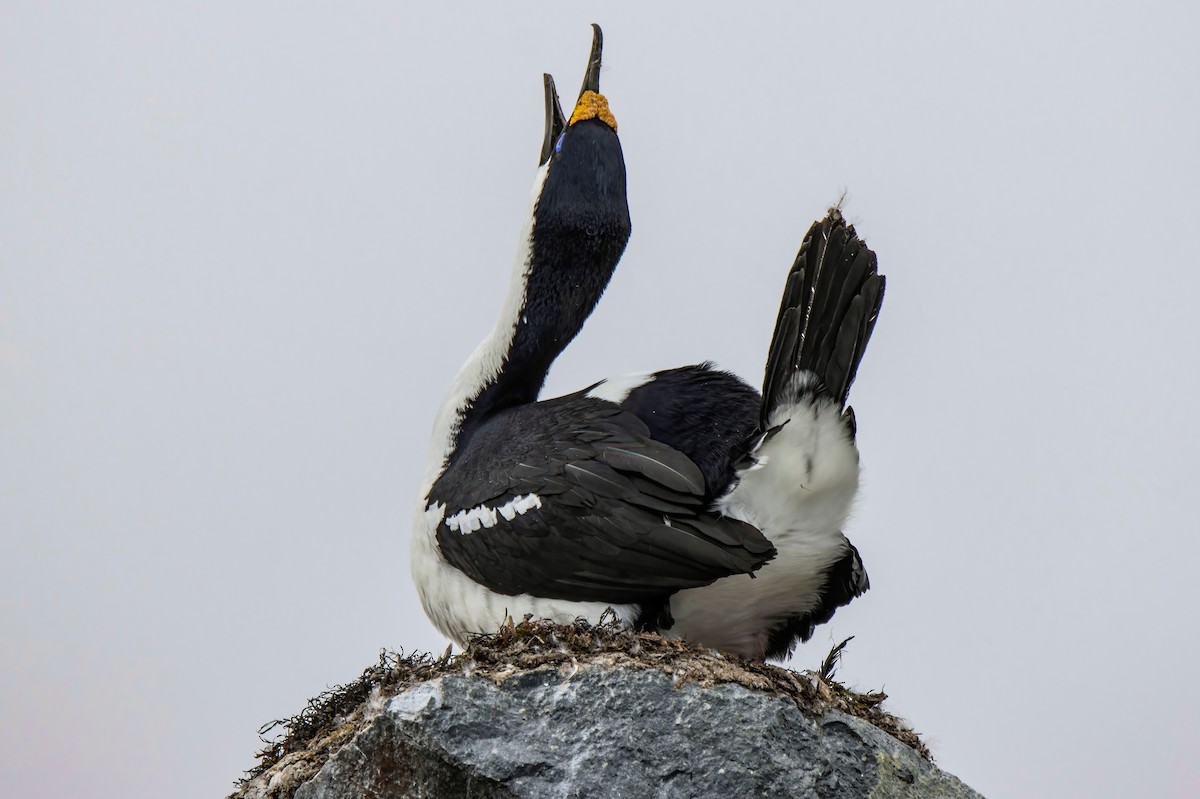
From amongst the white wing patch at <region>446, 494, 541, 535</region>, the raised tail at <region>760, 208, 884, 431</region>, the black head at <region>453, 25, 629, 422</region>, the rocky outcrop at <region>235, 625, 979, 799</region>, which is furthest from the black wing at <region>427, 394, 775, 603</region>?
the black head at <region>453, 25, 629, 422</region>

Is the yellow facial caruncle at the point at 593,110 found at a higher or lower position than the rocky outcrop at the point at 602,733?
higher

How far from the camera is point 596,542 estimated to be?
3826 mm

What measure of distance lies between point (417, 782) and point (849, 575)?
157 cm

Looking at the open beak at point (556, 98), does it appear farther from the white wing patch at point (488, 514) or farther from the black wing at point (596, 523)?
the white wing patch at point (488, 514)

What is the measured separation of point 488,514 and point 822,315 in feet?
3.76

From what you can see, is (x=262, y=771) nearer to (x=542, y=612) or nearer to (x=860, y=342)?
(x=542, y=612)

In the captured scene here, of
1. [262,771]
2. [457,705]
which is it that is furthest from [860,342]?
[262,771]

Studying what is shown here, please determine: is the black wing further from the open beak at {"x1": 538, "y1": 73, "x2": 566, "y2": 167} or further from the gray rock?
the open beak at {"x1": 538, "y1": 73, "x2": 566, "y2": 167}

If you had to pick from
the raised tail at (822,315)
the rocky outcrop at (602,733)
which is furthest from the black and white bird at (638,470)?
the rocky outcrop at (602,733)

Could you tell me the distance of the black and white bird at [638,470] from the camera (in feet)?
12.6

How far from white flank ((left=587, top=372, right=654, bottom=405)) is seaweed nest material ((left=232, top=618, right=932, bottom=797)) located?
77 cm

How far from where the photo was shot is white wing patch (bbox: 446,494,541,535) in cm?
393

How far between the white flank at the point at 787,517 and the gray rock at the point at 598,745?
603 millimetres

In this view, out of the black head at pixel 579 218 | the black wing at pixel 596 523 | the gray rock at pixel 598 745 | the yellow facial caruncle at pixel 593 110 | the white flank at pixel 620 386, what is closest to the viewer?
the gray rock at pixel 598 745
